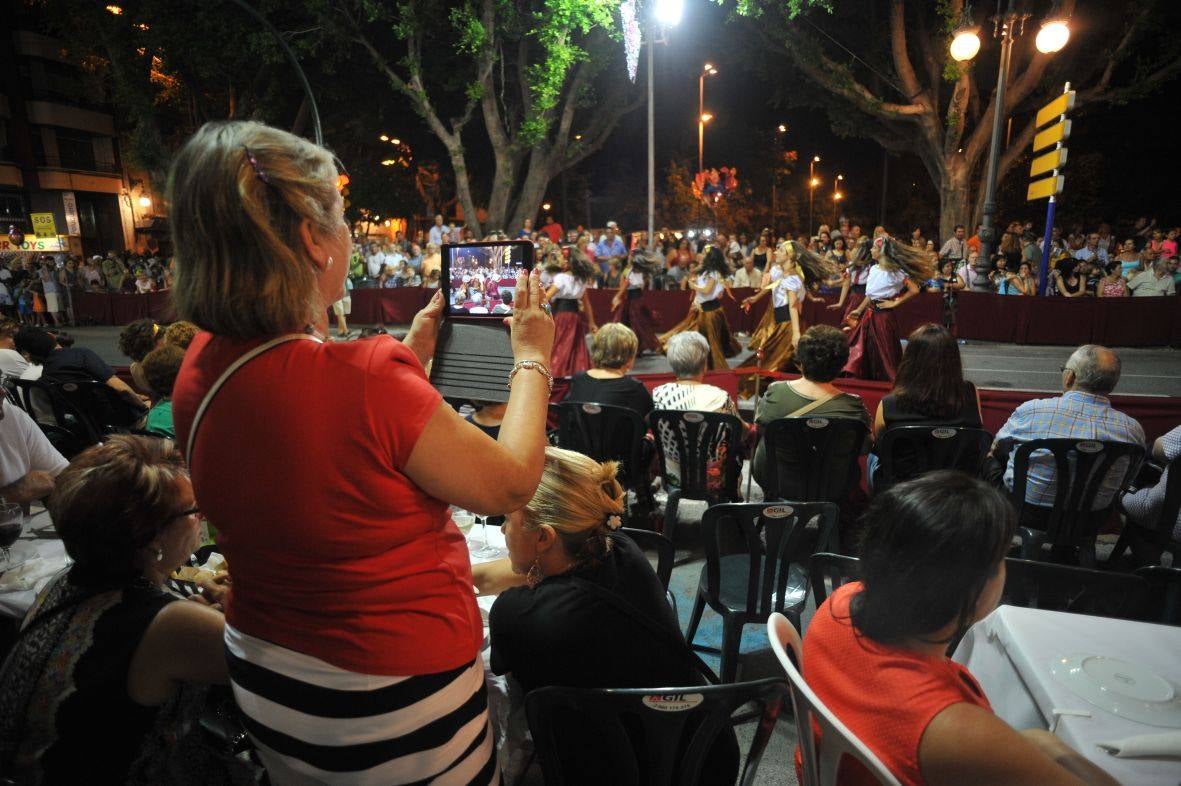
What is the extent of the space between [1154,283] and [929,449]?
11.9 metres

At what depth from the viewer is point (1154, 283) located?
12.1m

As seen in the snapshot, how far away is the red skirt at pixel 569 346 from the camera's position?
936 cm

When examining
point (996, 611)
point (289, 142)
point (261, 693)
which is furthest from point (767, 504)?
point (289, 142)

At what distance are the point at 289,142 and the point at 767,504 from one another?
2259 mm

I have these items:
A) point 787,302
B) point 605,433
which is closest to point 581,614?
point 605,433

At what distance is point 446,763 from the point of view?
46.3 inches

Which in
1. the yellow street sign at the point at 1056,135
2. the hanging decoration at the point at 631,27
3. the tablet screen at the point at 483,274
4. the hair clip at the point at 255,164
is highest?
the hanging decoration at the point at 631,27

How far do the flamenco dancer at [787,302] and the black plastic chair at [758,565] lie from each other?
5418mm

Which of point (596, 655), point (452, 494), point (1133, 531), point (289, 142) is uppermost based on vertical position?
point (289, 142)

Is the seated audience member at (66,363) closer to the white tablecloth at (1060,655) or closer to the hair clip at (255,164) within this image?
the hair clip at (255,164)

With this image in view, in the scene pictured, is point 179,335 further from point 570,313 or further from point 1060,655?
point 570,313

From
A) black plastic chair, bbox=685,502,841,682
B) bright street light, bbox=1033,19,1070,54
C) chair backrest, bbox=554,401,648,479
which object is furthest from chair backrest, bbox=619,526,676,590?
bright street light, bbox=1033,19,1070,54

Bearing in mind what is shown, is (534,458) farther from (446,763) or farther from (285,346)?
(446,763)

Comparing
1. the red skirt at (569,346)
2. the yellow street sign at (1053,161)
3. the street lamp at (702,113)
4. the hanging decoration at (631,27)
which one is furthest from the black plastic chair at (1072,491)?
the street lamp at (702,113)
